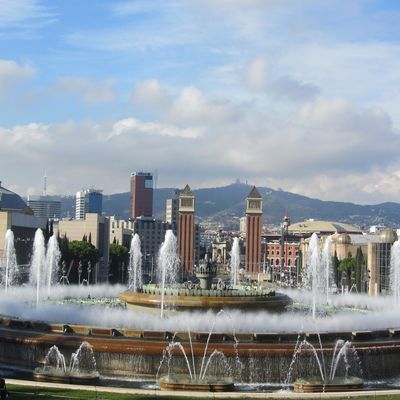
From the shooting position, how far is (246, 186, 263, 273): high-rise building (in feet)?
437

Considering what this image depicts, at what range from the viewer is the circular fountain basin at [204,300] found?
1203 inches

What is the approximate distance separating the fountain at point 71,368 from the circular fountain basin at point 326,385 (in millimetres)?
6105

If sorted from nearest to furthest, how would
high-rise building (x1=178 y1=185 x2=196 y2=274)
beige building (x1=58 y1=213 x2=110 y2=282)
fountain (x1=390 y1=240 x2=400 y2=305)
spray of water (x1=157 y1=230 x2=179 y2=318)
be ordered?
spray of water (x1=157 y1=230 x2=179 y2=318) → fountain (x1=390 y1=240 x2=400 y2=305) → beige building (x1=58 y1=213 x2=110 y2=282) → high-rise building (x1=178 y1=185 x2=196 y2=274)

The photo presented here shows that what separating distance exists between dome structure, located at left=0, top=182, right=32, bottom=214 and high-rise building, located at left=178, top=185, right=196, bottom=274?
2592cm

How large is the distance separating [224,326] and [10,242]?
5226 centimetres

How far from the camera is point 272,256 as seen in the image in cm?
19288

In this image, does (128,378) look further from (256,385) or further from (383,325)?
(383,325)

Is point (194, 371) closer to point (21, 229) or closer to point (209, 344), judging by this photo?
point (209, 344)

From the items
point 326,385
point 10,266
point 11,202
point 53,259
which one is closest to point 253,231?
point 11,202

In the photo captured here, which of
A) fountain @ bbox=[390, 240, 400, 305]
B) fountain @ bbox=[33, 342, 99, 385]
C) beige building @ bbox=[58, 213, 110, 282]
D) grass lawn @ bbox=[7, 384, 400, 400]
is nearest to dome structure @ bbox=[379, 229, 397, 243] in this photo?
fountain @ bbox=[390, 240, 400, 305]

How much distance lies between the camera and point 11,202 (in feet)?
427

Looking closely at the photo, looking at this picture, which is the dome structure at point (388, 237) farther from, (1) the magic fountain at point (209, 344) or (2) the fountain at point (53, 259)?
(1) the magic fountain at point (209, 344)

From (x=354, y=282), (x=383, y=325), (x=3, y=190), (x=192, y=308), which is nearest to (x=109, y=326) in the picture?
(x=192, y=308)

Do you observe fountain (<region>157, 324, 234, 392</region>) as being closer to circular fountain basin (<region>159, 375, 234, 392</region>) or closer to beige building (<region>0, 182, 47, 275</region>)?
circular fountain basin (<region>159, 375, 234, 392</region>)
